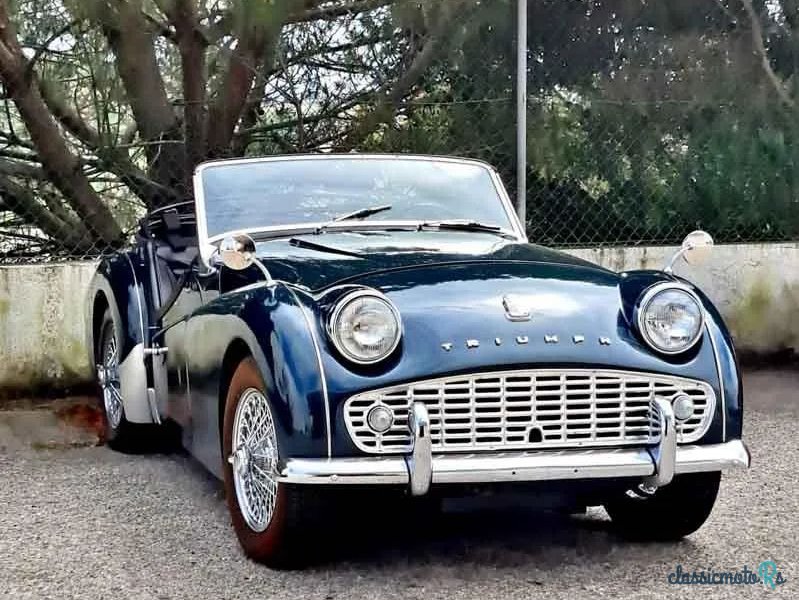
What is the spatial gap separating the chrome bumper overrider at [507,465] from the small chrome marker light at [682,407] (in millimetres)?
75

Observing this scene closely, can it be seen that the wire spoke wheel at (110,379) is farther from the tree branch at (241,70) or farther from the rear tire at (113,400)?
the tree branch at (241,70)

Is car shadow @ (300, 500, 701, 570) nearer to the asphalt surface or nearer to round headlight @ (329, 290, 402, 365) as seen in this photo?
the asphalt surface

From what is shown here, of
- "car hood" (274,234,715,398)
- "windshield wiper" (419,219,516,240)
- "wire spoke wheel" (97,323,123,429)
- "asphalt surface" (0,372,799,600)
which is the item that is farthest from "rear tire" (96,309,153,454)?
"car hood" (274,234,715,398)

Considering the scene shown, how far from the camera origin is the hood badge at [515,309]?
11.6 ft

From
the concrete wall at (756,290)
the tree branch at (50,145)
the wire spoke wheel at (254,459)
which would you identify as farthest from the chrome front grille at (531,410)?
the concrete wall at (756,290)

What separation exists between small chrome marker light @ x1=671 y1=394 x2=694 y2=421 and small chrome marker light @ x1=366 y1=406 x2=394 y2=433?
902mm

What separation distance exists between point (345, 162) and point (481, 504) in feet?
6.78

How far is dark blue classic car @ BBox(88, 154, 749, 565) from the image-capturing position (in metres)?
3.36

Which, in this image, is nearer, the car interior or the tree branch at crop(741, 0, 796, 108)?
the car interior

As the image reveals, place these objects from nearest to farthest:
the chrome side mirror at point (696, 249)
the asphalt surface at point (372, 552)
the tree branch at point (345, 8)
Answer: the asphalt surface at point (372, 552) → the chrome side mirror at point (696, 249) → the tree branch at point (345, 8)

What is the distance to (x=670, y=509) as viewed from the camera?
3.93 meters

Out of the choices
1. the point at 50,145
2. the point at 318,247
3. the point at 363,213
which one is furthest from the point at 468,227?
the point at 50,145

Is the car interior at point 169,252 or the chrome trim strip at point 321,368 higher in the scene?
the car interior at point 169,252

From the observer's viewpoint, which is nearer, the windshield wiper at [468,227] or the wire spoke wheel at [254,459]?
the wire spoke wheel at [254,459]
